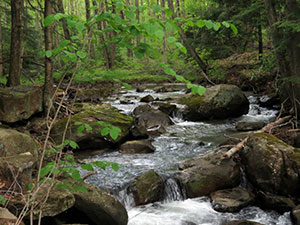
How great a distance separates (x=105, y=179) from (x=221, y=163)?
8.91ft

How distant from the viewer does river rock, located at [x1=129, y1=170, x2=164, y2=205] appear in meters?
5.40

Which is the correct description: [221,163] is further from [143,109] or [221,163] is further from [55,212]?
[143,109]

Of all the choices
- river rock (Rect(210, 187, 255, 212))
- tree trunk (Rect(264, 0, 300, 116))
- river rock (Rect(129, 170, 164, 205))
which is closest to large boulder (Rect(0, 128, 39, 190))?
river rock (Rect(129, 170, 164, 205))

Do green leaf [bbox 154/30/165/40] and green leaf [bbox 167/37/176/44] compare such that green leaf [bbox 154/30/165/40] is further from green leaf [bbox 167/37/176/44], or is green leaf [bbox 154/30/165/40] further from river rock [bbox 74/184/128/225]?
river rock [bbox 74/184/128/225]

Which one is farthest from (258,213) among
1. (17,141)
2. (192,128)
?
(192,128)

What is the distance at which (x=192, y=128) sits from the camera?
10695 mm

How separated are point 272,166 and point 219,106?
6.23 m

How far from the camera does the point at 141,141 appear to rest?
8.34 m

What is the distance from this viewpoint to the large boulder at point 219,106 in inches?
454

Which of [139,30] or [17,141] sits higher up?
[139,30]

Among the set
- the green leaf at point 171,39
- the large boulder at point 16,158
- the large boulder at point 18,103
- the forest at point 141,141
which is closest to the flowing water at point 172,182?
the forest at point 141,141

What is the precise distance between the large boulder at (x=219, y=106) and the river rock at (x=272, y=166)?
5.54m

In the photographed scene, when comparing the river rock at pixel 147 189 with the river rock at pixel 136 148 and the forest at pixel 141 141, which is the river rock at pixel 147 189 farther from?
the river rock at pixel 136 148

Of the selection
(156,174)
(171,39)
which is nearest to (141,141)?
(156,174)
